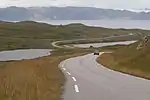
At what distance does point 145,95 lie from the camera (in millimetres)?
16766

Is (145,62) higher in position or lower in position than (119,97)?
lower

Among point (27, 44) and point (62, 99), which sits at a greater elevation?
point (62, 99)

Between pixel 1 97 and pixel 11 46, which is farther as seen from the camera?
pixel 11 46

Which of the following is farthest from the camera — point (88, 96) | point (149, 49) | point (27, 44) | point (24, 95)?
point (27, 44)

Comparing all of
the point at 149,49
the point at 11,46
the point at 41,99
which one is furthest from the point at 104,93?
the point at 11,46

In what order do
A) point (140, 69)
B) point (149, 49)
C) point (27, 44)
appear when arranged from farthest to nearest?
1. point (27, 44)
2. point (149, 49)
3. point (140, 69)

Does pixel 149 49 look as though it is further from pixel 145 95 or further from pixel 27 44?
pixel 27 44

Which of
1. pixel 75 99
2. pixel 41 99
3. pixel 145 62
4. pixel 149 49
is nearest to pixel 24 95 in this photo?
pixel 41 99

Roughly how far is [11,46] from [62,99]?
447 feet

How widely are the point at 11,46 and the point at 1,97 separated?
451 feet

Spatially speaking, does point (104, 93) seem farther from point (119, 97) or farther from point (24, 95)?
point (24, 95)

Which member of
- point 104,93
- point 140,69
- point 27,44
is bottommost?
point 27,44

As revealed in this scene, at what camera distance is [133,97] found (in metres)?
16.2

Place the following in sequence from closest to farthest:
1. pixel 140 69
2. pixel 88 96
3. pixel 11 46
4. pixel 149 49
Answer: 1. pixel 88 96
2. pixel 140 69
3. pixel 149 49
4. pixel 11 46
